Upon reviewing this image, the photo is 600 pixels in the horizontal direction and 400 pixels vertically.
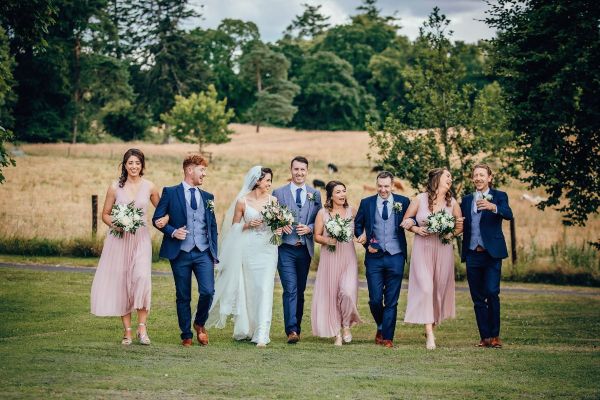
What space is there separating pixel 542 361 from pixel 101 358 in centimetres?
493

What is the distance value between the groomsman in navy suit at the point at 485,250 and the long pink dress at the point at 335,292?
154 centimetres

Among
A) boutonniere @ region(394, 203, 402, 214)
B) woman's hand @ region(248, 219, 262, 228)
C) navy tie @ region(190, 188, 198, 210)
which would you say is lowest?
woman's hand @ region(248, 219, 262, 228)

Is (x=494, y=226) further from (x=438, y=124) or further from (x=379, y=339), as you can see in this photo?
(x=438, y=124)

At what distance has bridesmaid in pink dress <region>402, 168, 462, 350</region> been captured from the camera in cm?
1149

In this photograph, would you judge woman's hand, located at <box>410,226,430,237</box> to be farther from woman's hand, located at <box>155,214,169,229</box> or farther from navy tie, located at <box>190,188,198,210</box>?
woman's hand, located at <box>155,214,169,229</box>

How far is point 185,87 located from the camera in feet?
283

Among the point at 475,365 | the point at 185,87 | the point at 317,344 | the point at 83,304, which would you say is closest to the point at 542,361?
the point at 475,365

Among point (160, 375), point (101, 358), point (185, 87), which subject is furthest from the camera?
point (185, 87)

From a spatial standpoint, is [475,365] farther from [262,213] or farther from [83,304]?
[83,304]

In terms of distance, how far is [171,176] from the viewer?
53562 millimetres

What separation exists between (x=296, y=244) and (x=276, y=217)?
2.02 ft

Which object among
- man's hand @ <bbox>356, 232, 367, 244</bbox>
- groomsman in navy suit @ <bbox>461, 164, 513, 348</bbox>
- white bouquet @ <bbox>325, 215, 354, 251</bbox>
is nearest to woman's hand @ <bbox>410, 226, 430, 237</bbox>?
groomsman in navy suit @ <bbox>461, 164, 513, 348</bbox>

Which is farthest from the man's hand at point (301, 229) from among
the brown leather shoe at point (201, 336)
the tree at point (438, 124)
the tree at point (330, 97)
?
the tree at point (330, 97)

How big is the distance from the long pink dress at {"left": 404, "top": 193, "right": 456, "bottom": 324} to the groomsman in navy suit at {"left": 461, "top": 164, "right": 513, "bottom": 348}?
0.28m
